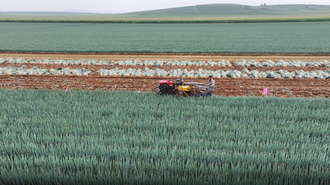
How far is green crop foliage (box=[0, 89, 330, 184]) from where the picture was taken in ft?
11.8

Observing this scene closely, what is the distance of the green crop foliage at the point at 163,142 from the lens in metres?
3.59

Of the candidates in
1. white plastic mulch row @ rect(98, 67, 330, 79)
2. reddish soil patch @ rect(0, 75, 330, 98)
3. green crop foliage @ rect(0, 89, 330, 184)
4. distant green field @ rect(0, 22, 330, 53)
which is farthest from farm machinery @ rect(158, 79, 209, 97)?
distant green field @ rect(0, 22, 330, 53)

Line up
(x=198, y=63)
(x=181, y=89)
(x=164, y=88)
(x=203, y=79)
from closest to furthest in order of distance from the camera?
1. (x=181, y=89)
2. (x=164, y=88)
3. (x=203, y=79)
4. (x=198, y=63)

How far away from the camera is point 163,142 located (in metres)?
4.53

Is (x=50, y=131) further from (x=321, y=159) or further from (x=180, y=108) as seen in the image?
(x=321, y=159)

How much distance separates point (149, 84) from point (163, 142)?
25.6ft

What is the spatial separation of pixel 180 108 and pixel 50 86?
27.1ft

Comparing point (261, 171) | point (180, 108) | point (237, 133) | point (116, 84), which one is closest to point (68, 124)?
point (180, 108)

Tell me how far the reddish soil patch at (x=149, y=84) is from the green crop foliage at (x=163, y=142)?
134 inches

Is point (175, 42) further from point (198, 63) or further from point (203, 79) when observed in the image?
point (203, 79)

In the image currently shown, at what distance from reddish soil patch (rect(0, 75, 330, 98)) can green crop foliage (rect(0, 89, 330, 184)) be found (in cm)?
341

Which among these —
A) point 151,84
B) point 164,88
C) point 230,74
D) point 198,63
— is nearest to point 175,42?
point 198,63

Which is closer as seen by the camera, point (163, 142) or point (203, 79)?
point (163, 142)

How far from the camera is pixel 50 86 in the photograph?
11742mm
